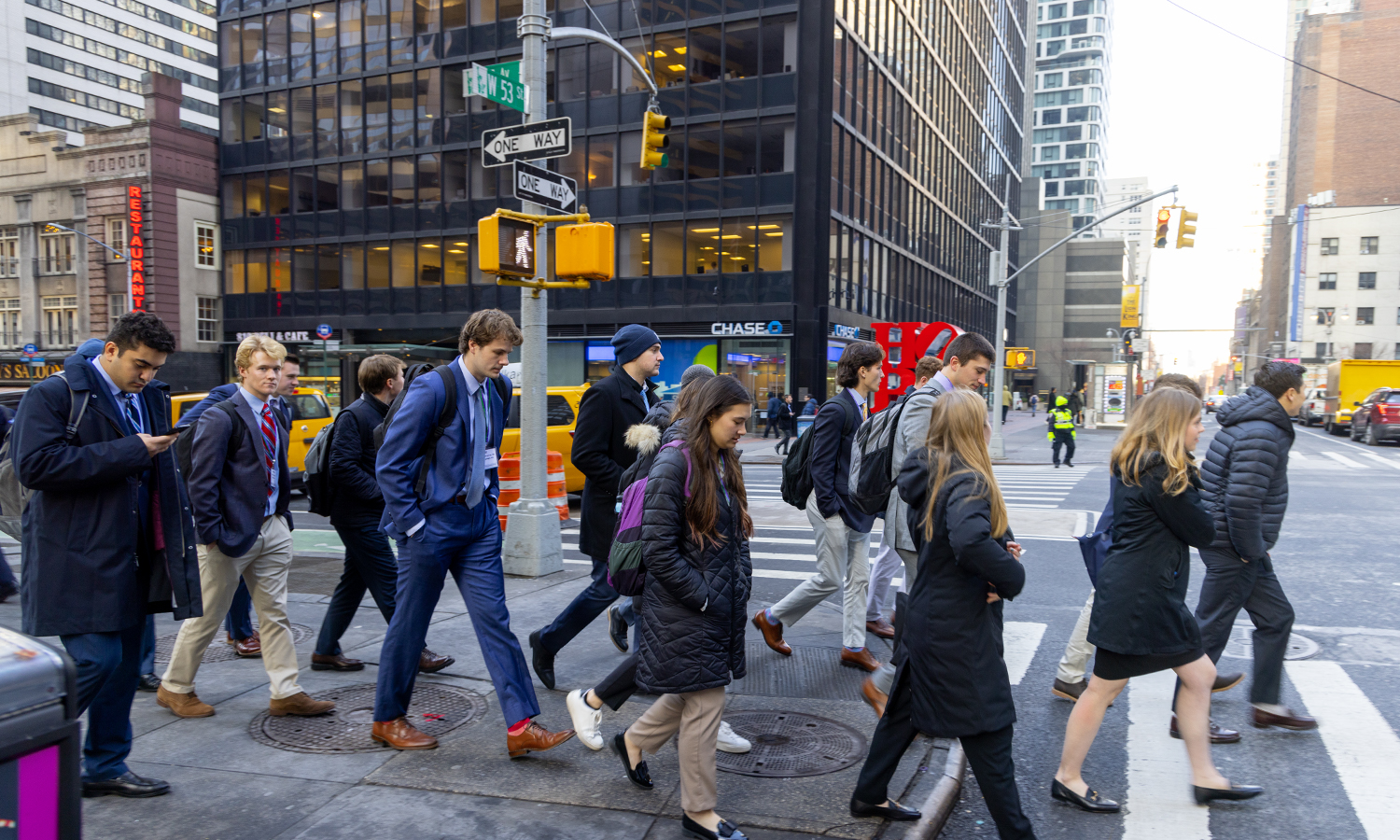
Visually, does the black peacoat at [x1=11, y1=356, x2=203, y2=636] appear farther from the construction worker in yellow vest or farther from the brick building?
the brick building

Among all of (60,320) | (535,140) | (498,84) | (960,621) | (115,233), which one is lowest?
(960,621)

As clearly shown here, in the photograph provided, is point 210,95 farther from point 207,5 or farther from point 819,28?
point 819,28

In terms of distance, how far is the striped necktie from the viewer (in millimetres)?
4883

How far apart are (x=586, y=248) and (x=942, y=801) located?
5480 millimetres

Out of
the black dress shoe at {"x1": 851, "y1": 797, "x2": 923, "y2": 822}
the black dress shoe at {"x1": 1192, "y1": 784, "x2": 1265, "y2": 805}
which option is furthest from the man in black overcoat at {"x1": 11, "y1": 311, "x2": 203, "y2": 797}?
the black dress shoe at {"x1": 1192, "y1": 784, "x2": 1265, "y2": 805}

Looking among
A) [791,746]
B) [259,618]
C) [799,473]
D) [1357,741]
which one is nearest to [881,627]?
[799,473]

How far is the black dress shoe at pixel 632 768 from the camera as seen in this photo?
3.76 metres

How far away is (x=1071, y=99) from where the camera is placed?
11988 cm

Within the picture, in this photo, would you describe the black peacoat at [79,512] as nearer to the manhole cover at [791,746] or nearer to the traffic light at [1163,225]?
the manhole cover at [791,746]

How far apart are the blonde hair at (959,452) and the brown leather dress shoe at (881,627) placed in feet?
10.1

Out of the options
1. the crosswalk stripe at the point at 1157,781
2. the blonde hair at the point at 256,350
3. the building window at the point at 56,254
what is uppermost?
the building window at the point at 56,254

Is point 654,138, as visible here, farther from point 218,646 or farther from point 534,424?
point 218,646

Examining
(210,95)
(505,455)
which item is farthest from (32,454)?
(210,95)

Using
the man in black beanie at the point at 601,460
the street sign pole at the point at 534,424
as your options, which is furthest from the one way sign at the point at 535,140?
the man in black beanie at the point at 601,460
